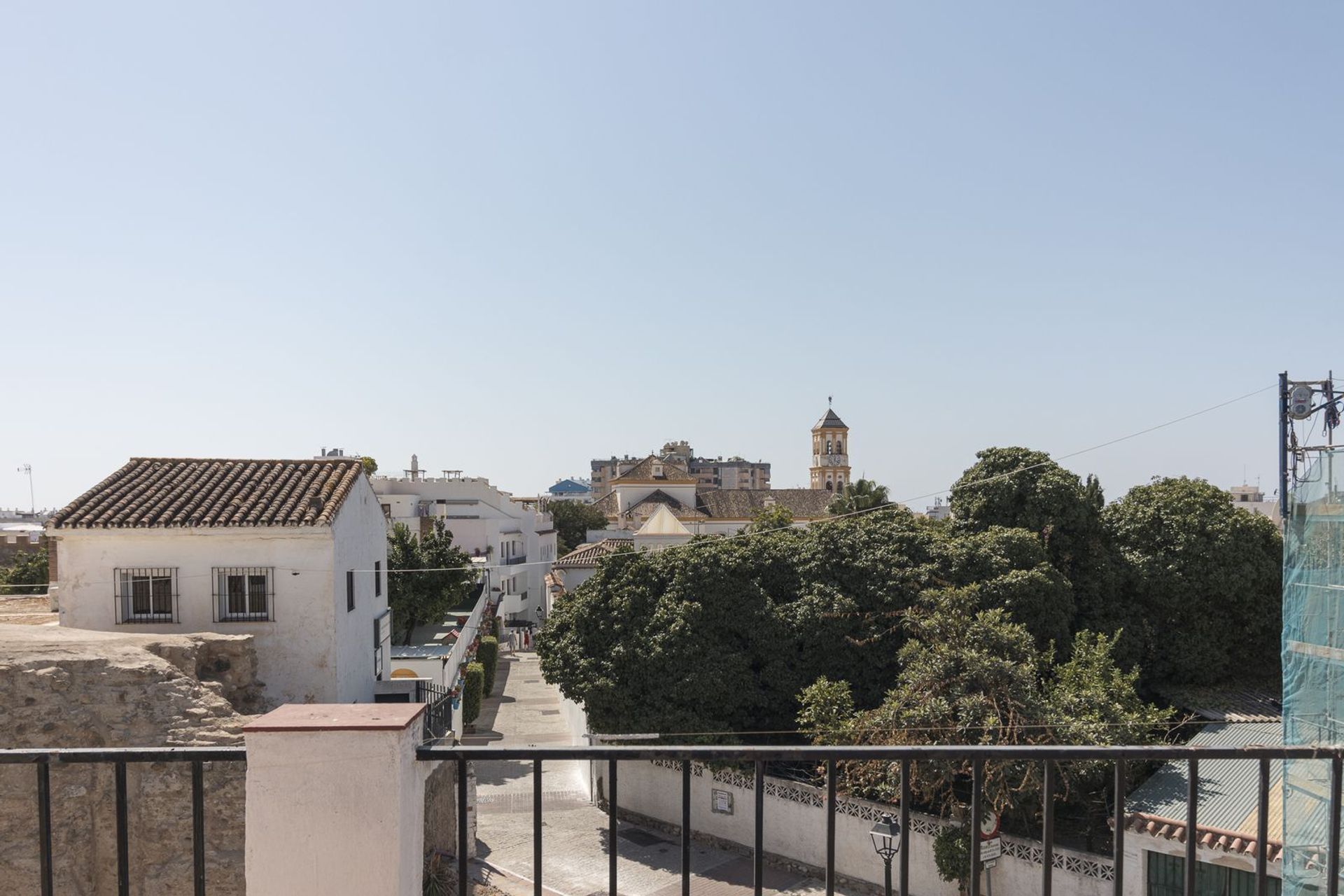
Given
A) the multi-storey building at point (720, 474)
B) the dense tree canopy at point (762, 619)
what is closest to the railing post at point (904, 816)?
the dense tree canopy at point (762, 619)

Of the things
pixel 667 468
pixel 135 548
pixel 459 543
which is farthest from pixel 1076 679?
pixel 667 468

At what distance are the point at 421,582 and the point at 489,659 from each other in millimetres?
2935

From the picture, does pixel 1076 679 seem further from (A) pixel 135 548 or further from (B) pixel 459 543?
(B) pixel 459 543

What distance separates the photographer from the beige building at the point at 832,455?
5709 centimetres

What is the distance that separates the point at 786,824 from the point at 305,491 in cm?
984

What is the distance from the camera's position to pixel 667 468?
50625 mm

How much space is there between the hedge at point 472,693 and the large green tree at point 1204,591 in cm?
1419

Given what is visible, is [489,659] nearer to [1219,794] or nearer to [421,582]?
[421,582]

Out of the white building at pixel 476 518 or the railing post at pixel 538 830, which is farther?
the white building at pixel 476 518

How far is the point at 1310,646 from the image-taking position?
8.77 meters

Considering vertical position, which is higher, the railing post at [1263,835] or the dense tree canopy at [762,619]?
the railing post at [1263,835]

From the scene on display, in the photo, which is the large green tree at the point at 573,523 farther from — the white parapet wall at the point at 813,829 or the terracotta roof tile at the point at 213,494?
the white parapet wall at the point at 813,829

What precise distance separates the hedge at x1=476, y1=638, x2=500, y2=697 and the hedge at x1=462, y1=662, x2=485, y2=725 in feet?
5.91

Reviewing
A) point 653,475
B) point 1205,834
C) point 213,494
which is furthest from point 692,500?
point 1205,834
